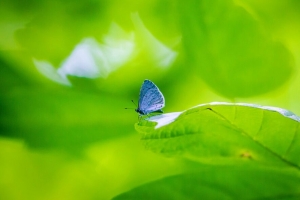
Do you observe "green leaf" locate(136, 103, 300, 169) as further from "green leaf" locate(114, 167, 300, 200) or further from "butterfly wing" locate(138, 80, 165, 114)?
"butterfly wing" locate(138, 80, 165, 114)

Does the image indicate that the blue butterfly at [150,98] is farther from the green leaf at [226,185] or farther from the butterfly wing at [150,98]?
the green leaf at [226,185]

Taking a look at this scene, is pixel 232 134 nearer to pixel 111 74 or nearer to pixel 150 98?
pixel 150 98

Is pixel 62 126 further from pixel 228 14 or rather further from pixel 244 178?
pixel 244 178

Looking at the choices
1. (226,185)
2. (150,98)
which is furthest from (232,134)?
(150,98)

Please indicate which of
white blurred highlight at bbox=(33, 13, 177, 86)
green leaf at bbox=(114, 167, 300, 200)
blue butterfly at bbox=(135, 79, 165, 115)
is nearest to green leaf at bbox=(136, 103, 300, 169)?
green leaf at bbox=(114, 167, 300, 200)

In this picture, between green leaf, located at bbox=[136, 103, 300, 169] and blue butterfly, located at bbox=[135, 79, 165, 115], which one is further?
blue butterfly, located at bbox=[135, 79, 165, 115]

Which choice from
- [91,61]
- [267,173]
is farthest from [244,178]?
[91,61]
